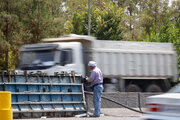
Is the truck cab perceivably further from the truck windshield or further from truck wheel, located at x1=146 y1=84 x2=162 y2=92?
truck wheel, located at x1=146 y1=84 x2=162 y2=92

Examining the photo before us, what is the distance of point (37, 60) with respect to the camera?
19.3 meters

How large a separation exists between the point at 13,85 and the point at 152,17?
150 ft

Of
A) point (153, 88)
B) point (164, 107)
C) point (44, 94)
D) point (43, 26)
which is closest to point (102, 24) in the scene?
point (43, 26)

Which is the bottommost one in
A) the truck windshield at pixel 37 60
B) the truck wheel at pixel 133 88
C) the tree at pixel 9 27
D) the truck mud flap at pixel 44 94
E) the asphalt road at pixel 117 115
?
the truck wheel at pixel 133 88

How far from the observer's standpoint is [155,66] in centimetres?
2389

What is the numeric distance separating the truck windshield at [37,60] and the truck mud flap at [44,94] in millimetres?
4679

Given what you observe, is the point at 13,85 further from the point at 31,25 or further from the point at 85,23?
the point at 85,23

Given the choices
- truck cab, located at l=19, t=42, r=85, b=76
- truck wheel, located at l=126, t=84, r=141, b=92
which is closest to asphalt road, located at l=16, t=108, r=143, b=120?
truck cab, located at l=19, t=42, r=85, b=76

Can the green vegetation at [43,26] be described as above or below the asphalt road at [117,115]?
above

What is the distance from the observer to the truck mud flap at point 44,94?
42.7 feet

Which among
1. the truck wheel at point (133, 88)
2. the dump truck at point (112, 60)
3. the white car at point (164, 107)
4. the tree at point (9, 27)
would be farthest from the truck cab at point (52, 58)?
the tree at point (9, 27)

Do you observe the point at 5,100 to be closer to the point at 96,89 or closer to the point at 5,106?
the point at 5,106

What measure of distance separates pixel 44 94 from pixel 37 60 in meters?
5.89

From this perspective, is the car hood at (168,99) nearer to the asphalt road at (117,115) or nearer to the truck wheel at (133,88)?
the asphalt road at (117,115)
